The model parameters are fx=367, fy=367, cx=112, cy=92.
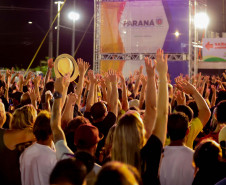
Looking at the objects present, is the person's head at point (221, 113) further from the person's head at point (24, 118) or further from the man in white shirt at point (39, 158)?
→ the person's head at point (24, 118)

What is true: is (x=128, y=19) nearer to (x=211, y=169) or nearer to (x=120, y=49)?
(x=120, y=49)

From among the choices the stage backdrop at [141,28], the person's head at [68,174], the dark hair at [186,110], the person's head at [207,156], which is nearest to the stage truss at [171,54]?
the stage backdrop at [141,28]

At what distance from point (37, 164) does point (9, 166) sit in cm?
56

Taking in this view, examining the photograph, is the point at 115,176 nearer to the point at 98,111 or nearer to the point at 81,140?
the point at 81,140

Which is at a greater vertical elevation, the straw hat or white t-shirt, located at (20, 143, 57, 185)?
the straw hat

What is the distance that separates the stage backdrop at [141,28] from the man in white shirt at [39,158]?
43.7 ft

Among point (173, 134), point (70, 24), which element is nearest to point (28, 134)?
point (173, 134)

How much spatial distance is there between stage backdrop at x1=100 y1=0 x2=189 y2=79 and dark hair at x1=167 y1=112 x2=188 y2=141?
12965 mm

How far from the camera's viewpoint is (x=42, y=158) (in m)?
3.35

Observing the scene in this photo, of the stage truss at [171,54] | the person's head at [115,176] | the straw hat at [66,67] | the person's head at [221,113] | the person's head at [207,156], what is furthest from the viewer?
the stage truss at [171,54]

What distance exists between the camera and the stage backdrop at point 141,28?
16219 mm

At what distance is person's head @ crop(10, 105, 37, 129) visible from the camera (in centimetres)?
377

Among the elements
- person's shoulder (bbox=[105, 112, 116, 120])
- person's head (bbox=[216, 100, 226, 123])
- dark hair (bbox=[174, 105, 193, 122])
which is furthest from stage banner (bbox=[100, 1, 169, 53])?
person's head (bbox=[216, 100, 226, 123])

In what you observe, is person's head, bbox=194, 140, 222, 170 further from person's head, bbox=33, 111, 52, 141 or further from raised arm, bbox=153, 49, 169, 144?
person's head, bbox=33, 111, 52, 141
